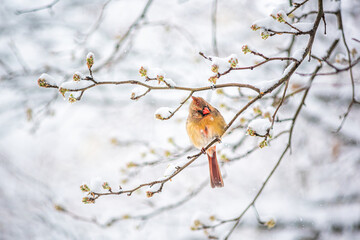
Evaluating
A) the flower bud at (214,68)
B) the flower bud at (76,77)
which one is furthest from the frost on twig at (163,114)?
the flower bud at (76,77)

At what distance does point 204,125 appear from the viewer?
2555mm

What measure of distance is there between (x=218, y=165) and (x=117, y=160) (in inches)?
219

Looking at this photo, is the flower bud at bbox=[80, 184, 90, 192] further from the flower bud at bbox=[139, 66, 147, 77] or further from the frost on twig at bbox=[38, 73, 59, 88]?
the flower bud at bbox=[139, 66, 147, 77]

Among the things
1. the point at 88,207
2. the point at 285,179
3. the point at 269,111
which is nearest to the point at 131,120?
the point at 88,207

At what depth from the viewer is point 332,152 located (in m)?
5.21

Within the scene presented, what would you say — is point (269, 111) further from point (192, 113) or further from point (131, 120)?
point (131, 120)

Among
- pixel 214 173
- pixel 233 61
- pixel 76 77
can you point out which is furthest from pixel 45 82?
pixel 214 173

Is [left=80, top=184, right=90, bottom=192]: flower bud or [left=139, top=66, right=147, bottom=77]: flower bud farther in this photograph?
[left=80, top=184, right=90, bottom=192]: flower bud

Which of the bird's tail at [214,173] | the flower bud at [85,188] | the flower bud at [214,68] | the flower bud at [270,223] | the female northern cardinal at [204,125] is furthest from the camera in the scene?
the bird's tail at [214,173]

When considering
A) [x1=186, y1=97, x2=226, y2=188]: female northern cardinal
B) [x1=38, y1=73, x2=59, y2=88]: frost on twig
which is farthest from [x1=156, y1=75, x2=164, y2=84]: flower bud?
[x1=186, y1=97, x2=226, y2=188]: female northern cardinal

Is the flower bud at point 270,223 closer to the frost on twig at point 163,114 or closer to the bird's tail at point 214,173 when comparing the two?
the bird's tail at point 214,173

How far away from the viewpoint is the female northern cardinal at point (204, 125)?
2543 millimetres

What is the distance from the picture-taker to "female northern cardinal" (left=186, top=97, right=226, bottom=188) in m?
2.54

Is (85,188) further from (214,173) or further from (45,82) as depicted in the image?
(214,173)
